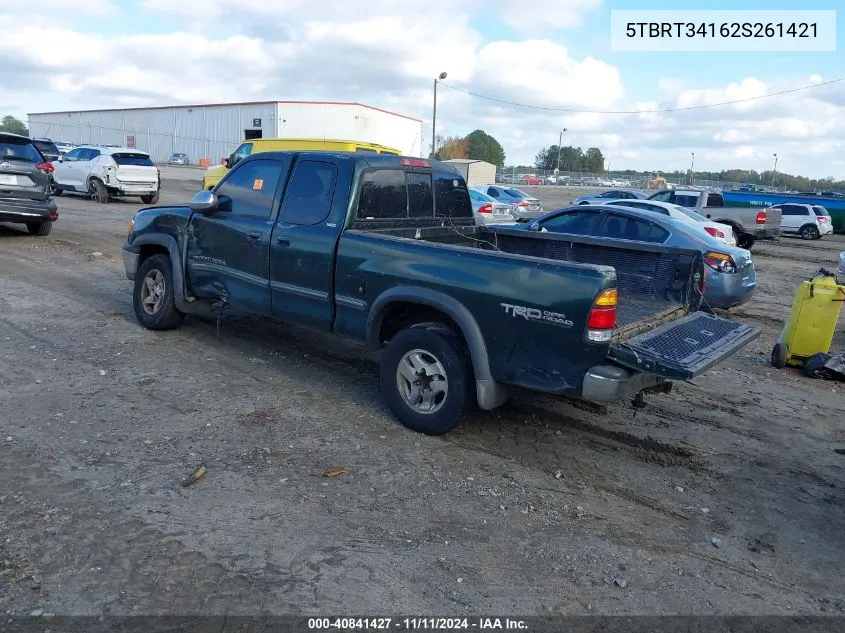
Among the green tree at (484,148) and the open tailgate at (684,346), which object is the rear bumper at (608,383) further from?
the green tree at (484,148)

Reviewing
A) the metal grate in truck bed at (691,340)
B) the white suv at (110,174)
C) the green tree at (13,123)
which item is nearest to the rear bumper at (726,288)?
the metal grate in truck bed at (691,340)

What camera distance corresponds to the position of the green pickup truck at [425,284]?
167 inches

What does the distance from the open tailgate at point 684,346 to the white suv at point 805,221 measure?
86.2 feet

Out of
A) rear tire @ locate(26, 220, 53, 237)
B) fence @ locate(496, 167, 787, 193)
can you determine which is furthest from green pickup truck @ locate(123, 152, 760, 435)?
fence @ locate(496, 167, 787, 193)

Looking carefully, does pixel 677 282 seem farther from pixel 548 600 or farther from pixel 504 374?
pixel 548 600

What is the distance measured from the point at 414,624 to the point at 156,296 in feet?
17.3

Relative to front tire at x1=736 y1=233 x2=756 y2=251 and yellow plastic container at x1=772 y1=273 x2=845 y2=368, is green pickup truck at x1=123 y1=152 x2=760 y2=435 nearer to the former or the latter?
yellow plastic container at x1=772 y1=273 x2=845 y2=368

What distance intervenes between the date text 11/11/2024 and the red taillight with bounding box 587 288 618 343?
1.73m

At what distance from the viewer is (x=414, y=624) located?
300 centimetres

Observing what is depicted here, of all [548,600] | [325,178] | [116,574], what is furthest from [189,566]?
[325,178]

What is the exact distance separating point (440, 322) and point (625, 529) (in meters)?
1.88

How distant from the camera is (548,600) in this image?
10.5 feet

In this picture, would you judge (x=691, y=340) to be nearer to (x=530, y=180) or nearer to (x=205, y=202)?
(x=205, y=202)

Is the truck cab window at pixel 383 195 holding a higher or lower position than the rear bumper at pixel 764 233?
higher
